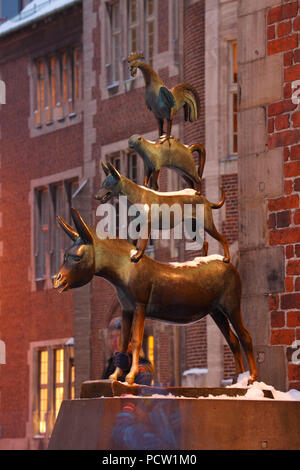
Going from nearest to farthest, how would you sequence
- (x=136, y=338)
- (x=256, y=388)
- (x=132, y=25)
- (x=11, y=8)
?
(x=136, y=338), (x=256, y=388), (x=132, y=25), (x=11, y=8)

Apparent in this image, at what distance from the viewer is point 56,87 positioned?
30.0 meters

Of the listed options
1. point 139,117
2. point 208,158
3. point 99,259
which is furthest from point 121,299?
point 139,117

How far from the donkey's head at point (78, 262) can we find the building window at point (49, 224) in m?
20.7

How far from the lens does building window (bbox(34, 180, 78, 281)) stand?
95.2 feet

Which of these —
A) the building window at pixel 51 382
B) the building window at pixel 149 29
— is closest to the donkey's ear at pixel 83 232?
the building window at pixel 149 29

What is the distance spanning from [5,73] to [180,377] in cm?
1129

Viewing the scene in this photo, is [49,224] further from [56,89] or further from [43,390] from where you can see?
[43,390]

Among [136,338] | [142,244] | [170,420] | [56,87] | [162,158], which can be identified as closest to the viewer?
[170,420]

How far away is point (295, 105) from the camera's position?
33.5ft

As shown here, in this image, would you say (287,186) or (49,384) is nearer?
(287,186)

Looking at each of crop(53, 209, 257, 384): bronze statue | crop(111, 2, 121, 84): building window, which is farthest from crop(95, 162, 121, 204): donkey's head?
crop(111, 2, 121, 84): building window

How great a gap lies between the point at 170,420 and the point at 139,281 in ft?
2.78

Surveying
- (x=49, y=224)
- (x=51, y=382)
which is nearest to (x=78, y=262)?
(x=51, y=382)

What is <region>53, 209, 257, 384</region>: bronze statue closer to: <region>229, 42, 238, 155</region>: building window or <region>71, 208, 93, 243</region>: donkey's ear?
<region>71, 208, 93, 243</region>: donkey's ear
